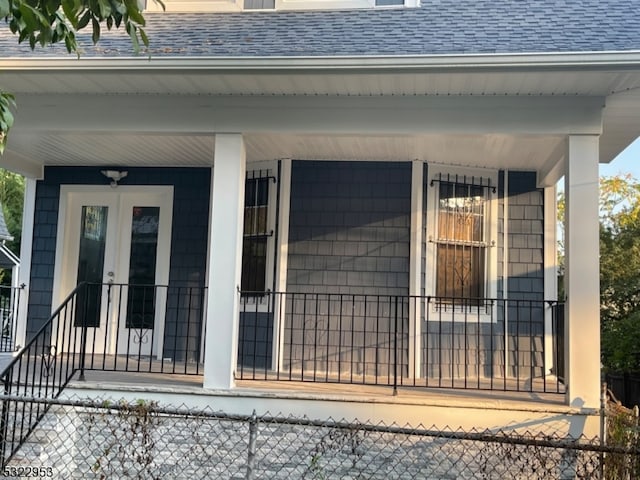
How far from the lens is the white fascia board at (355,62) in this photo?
14.8ft

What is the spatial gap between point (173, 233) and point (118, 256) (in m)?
0.82

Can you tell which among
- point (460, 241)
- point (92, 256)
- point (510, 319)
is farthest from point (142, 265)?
point (510, 319)

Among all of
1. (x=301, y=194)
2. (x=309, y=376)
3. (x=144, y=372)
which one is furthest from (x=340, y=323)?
(x=144, y=372)

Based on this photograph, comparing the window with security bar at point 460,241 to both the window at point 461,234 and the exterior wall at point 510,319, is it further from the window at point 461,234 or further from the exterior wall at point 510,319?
the exterior wall at point 510,319

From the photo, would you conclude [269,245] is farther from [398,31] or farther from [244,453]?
[398,31]

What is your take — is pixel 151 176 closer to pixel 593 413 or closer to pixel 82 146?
pixel 82 146

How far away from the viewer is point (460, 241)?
6.85m

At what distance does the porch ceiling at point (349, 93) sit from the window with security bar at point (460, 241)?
39 cm

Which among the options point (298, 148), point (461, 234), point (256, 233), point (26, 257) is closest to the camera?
→ point (298, 148)

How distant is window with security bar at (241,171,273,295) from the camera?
6902 millimetres

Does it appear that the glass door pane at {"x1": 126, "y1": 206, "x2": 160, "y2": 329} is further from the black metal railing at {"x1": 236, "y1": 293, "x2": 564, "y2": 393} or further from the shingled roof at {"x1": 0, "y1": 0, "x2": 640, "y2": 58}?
the shingled roof at {"x1": 0, "y1": 0, "x2": 640, "y2": 58}

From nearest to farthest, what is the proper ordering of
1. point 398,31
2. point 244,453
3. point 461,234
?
point 244,453
point 398,31
point 461,234

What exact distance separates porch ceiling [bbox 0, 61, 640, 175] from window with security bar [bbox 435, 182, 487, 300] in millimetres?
389

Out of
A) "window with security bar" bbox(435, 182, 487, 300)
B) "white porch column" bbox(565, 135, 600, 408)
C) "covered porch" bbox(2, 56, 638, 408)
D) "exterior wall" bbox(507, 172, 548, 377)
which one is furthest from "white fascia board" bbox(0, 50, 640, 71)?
"exterior wall" bbox(507, 172, 548, 377)
